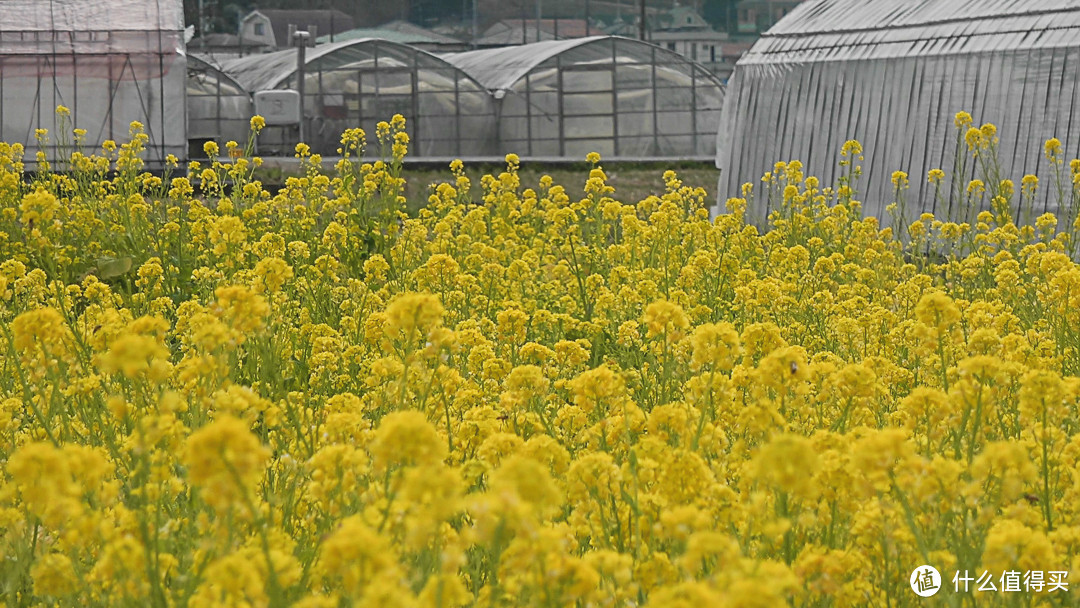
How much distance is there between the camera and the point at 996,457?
2135 millimetres

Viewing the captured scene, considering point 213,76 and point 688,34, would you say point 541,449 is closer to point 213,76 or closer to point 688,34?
point 213,76

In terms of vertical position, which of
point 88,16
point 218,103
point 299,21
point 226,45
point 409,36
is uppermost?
point 299,21

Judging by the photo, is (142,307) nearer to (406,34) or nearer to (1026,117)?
(1026,117)

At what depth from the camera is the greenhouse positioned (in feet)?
32.4

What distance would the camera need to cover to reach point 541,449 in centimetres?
263

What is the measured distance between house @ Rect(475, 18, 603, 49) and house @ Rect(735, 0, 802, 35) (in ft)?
19.9

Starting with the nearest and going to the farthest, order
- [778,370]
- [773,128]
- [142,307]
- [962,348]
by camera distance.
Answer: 1. [778,370]
2. [962,348]
3. [142,307]
4. [773,128]

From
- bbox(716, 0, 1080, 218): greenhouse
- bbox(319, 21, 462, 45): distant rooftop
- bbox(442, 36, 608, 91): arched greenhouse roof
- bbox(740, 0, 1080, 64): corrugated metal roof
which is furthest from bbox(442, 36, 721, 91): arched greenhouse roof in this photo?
bbox(319, 21, 462, 45): distant rooftop

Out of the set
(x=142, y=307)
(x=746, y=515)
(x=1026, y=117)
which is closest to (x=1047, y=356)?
(x=746, y=515)

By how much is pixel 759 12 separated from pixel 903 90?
27027mm

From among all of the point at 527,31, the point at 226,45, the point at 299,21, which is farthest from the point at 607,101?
the point at 299,21

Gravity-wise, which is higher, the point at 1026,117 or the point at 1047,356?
the point at 1026,117

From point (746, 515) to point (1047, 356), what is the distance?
2.34m

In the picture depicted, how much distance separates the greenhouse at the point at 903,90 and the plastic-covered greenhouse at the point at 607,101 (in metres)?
7.22
